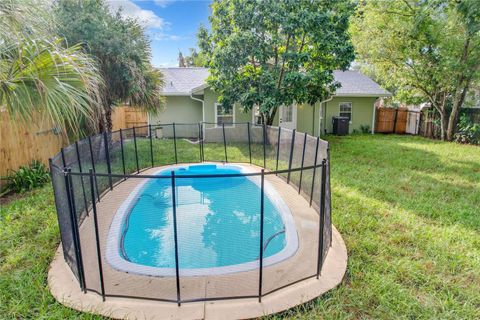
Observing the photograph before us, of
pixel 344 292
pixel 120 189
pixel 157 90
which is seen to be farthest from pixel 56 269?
pixel 157 90

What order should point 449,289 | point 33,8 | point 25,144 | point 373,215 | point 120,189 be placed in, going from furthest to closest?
point 25,144 → point 120,189 → point 373,215 → point 33,8 → point 449,289

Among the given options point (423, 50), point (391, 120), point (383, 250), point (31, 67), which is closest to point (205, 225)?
point (383, 250)

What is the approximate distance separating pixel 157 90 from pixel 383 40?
9.76m

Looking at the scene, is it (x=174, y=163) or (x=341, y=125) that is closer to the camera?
(x=174, y=163)

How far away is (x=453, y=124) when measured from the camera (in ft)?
41.9

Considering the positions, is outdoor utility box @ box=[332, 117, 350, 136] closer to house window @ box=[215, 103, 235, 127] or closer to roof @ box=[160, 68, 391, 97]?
roof @ box=[160, 68, 391, 97]

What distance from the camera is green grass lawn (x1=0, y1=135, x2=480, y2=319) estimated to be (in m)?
2.70

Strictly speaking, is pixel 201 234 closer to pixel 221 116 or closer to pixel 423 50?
pixel 221 116

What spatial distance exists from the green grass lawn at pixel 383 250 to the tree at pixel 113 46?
11.3ft

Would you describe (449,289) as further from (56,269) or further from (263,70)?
(263,70)

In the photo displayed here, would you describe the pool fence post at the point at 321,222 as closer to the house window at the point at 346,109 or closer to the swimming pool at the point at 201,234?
the swimming pool at the point at 201,234

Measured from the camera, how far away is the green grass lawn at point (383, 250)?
2697 mm

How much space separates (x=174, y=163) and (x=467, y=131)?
1251 centimetres

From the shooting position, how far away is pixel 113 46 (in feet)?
23.7
